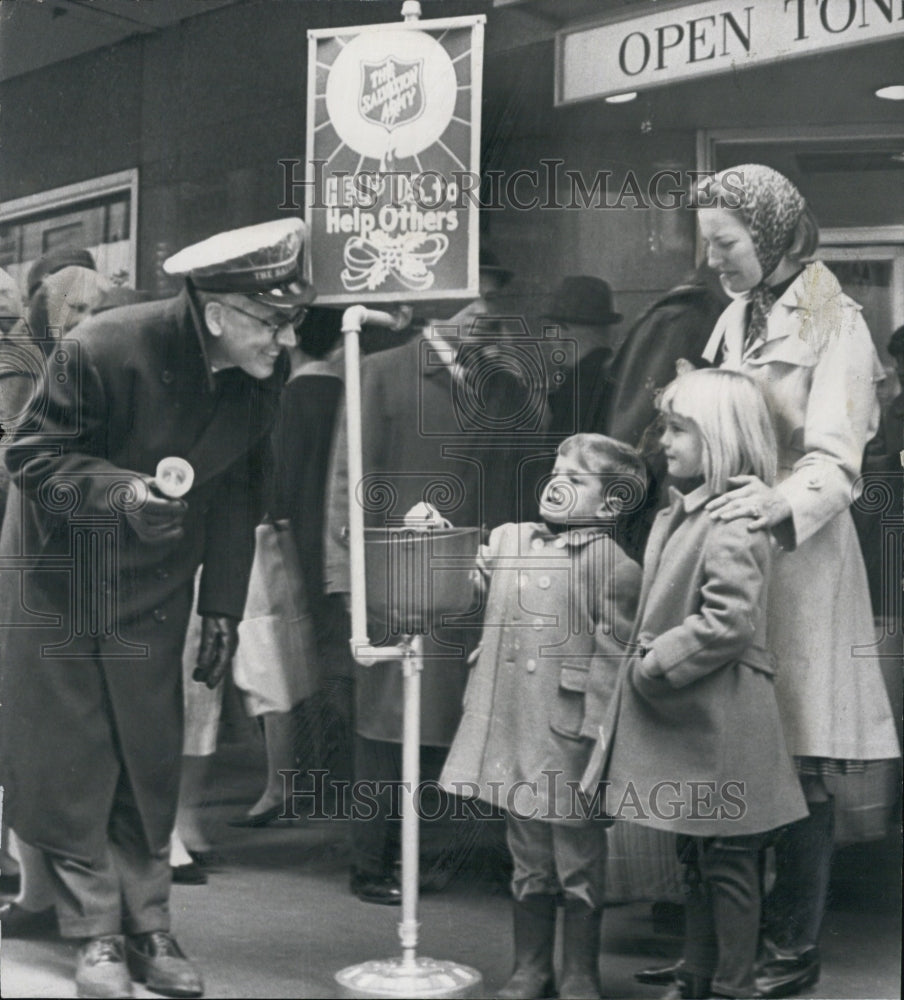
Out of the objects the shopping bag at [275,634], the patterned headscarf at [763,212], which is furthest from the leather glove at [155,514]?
the patterned headscarf at [763,212]

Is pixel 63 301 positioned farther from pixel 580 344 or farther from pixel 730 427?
pixel 730 427

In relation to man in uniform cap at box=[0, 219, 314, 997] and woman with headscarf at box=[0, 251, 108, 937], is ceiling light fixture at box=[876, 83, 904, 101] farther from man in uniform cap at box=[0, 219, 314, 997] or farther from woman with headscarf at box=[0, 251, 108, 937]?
woman with headscarf at box=[0, 251, 108, 937]

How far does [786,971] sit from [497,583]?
145cm

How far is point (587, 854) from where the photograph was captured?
4.69m

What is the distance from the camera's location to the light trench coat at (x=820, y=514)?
184 inches

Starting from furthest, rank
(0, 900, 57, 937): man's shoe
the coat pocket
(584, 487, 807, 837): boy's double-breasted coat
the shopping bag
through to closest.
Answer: (0, 900, 57, 937): man's shoe, the shopping bag, the coat pocket, (584, 487, 807, 837): boy's double-breasted coat

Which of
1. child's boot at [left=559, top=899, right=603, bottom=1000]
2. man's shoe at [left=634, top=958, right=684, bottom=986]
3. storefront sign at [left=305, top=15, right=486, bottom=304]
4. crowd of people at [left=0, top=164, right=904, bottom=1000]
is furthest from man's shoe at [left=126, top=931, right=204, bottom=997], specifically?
storefront sign at [left=305, top=15, right=486, bottom=304]

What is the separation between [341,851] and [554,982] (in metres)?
0.76

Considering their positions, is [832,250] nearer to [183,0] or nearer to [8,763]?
[183,0]

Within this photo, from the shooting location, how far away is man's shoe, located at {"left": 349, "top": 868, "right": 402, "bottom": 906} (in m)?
4.87

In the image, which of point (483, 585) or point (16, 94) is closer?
point (483, 585)

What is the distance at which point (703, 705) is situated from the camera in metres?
4.59

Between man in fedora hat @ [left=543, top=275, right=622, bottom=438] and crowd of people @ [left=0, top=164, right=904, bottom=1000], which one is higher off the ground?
man in fedora hat @ [left=543, top=275, right=622, bottom=438]

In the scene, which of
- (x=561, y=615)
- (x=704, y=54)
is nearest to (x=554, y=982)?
(x=561, y=615)
